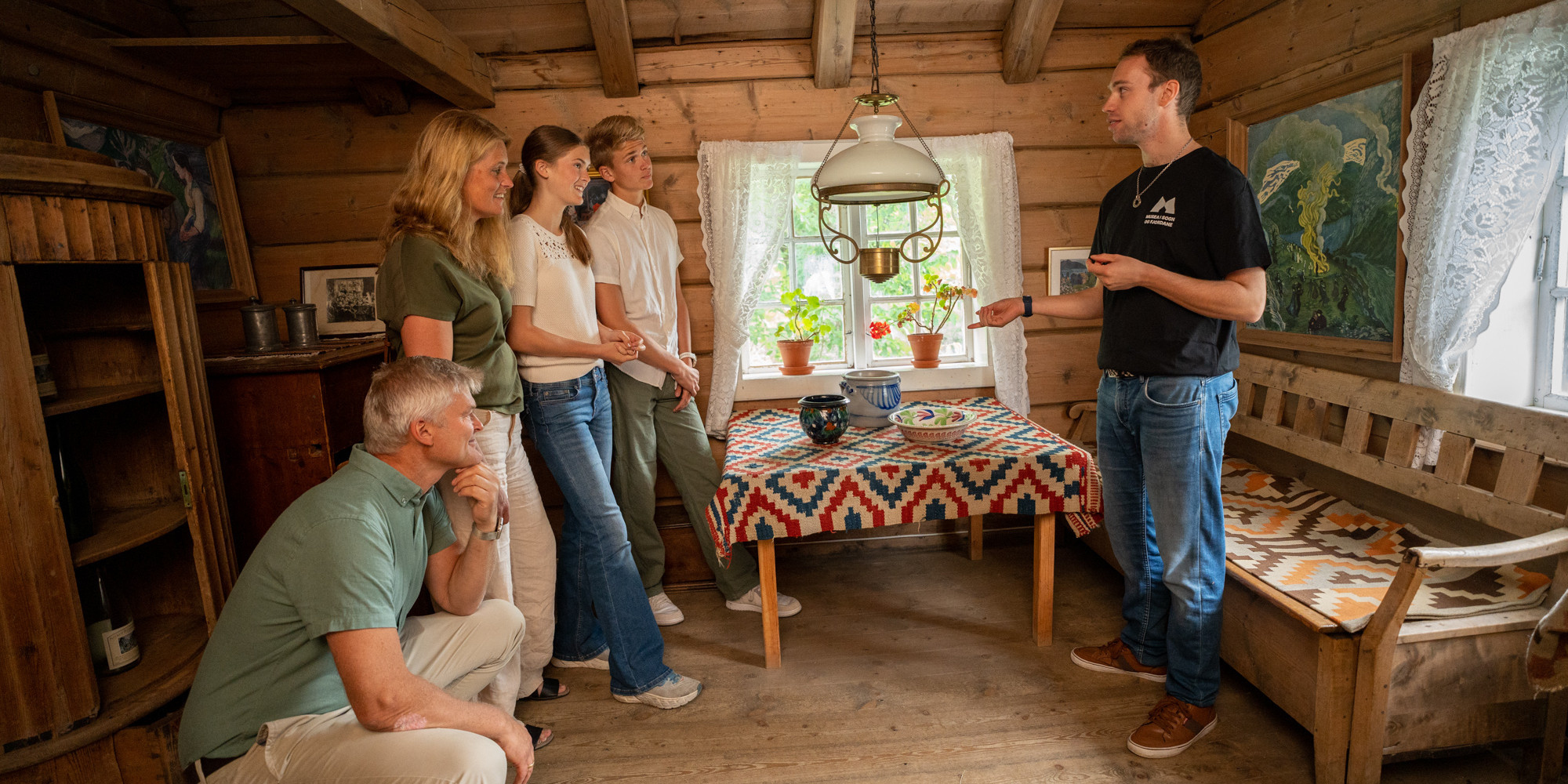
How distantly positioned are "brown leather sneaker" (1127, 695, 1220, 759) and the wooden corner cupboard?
2.48 metres

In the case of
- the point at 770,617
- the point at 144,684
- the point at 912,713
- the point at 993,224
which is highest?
the point at 993,224

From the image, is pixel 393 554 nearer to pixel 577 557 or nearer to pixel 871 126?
pixel 577 557

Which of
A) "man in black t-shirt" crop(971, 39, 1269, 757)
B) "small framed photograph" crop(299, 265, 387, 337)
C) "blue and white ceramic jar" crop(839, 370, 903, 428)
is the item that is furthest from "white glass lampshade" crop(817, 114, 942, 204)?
"small framed photograph" crop(299, 265, 387, 337)

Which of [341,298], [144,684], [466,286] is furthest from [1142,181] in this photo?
[341,298]

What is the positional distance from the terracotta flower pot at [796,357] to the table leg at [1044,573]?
1.29 m

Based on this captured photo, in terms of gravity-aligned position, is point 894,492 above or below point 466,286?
below

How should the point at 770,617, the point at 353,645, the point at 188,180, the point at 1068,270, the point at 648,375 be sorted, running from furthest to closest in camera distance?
the point at 1068,270
the point at 188,180
the point at 648,375
the point at 770,617
the point at 353,645

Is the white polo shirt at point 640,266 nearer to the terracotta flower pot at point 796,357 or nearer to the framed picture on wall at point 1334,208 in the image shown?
the terracotta flower pot at point 796,357

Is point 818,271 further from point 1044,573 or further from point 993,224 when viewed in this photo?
point 1044,573

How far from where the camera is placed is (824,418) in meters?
2.81

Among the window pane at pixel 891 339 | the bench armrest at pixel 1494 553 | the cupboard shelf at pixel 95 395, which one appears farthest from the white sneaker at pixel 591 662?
the bench armrest at pixel 1494 553

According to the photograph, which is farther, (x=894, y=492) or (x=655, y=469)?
(x=655, y=469)

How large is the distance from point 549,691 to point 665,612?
59 cm

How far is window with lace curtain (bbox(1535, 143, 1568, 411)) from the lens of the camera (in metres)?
2.24
